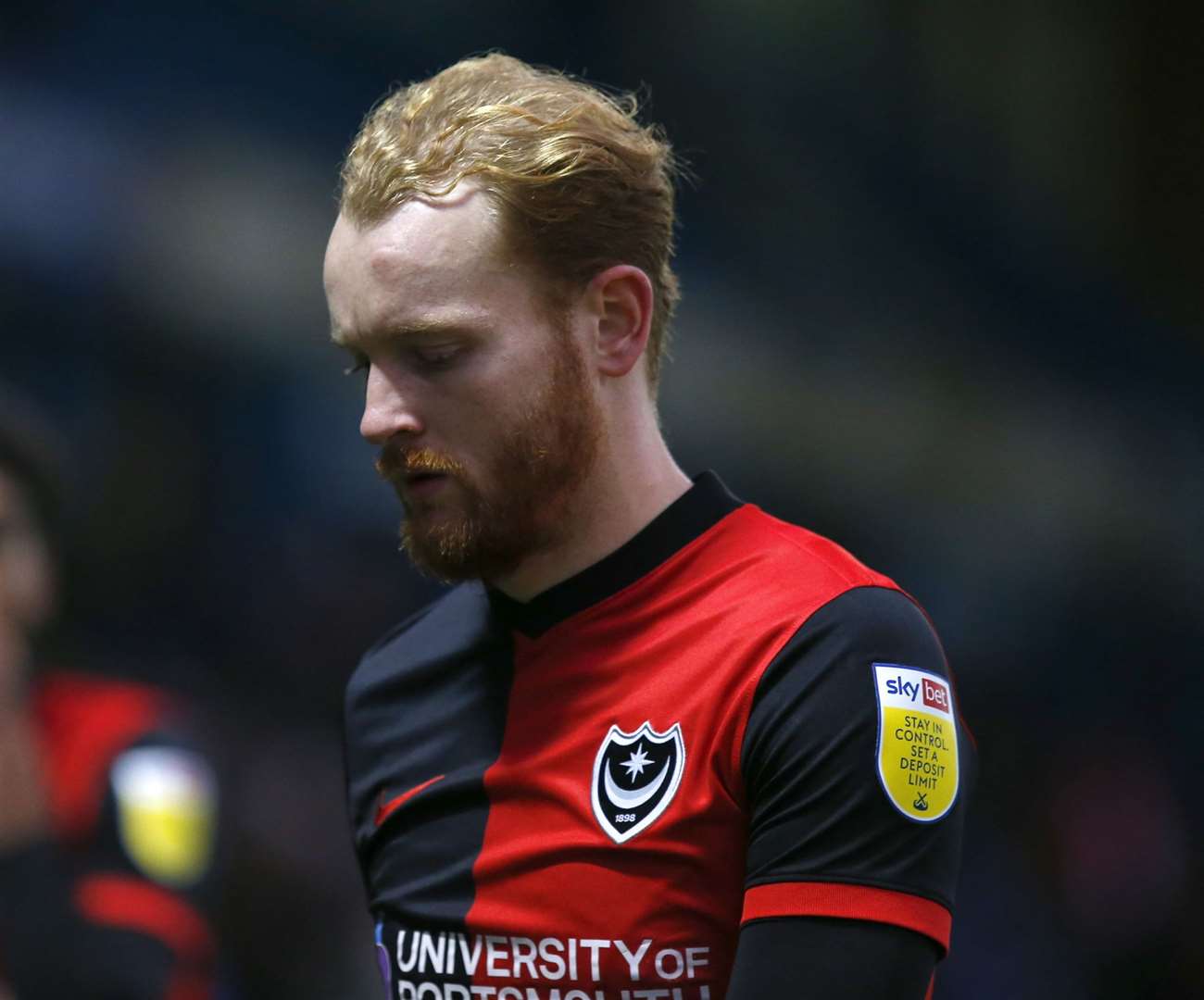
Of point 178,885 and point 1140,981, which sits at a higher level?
point 178,885

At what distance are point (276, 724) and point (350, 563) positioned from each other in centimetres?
67

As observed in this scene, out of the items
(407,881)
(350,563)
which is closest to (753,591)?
(407,881)

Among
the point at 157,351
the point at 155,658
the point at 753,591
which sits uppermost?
the point at 753,591

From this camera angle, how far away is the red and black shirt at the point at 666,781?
1430mm

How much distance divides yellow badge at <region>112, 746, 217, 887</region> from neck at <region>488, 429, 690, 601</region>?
2347 mm

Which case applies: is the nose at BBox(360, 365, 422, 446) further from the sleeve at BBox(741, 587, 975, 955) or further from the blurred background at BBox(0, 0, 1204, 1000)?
the blurred background at BBox(0, 0, 1204, 1000)

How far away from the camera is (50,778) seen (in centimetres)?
363

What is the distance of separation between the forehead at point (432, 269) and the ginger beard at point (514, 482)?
3.6 inches

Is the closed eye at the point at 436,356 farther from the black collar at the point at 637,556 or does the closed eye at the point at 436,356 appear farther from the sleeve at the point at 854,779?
the sleeve at the point at 854,779

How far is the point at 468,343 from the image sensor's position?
1.59m

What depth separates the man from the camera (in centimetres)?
144

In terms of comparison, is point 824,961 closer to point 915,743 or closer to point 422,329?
point 915,743

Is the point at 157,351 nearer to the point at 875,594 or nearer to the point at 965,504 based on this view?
Result: the point at 965,504

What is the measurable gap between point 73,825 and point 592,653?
2.32m
